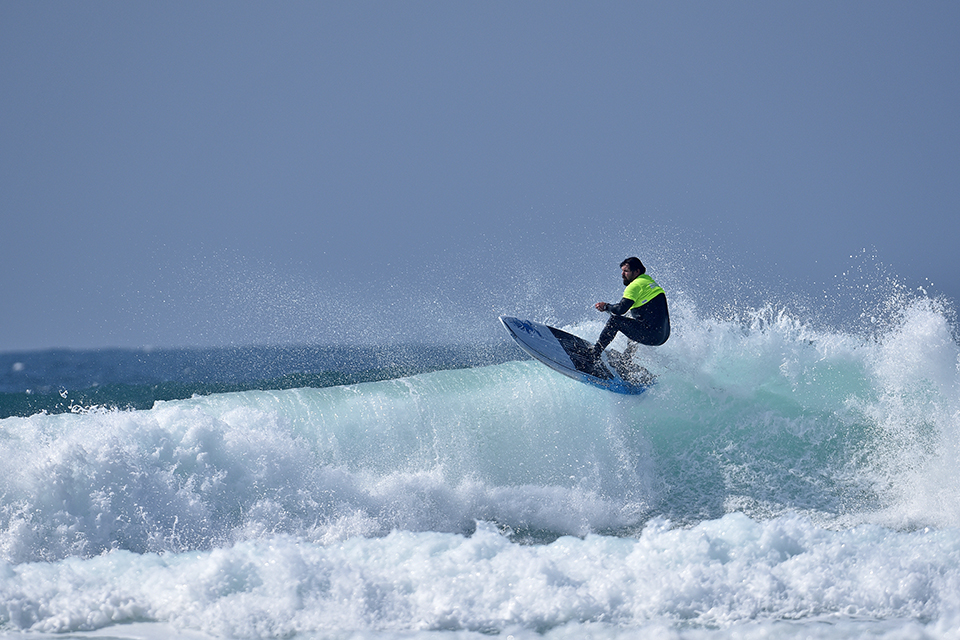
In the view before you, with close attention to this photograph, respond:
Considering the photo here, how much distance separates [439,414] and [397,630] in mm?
3931

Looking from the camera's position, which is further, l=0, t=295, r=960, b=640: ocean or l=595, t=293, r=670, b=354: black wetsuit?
l=595, t=293, r=670, b=354: black wetsuit

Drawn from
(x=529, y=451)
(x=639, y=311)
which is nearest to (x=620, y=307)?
(x=639, y=311)

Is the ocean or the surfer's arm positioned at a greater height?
the surfer's arm

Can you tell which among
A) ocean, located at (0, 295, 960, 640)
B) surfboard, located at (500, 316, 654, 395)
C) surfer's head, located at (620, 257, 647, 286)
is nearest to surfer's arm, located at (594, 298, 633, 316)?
surfer's head, located at (620, 257, 647, 286)

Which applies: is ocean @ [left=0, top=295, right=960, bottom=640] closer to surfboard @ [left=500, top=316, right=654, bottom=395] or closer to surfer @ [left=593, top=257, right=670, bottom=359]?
surfboard @ [left=500, top=316, right=654, bottom=395]

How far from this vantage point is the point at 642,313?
26.9 feet

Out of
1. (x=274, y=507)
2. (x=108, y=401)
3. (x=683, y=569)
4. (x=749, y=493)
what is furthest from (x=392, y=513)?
(x=108, y=401)

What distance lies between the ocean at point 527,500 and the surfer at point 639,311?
862 millimetres

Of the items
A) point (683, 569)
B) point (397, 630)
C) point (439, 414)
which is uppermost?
point (439, 414)

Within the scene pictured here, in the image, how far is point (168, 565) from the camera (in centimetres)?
534

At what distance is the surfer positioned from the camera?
322 inches

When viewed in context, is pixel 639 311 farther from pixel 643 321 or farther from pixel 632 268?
pixel 632 268

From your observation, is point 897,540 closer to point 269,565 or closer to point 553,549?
point 553,549

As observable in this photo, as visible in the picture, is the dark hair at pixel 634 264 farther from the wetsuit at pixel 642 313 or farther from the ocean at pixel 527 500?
the ocean at pixel 527 500
